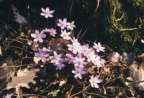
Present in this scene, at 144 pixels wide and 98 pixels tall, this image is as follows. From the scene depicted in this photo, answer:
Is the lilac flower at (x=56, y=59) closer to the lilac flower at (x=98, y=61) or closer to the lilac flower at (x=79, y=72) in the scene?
the lilac flower at (x=79, y=72)

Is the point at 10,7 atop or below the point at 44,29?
atop

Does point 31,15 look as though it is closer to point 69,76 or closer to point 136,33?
point 69,76

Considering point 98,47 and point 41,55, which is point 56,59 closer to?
point 41,55

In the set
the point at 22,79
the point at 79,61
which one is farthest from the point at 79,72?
the point at 22,79

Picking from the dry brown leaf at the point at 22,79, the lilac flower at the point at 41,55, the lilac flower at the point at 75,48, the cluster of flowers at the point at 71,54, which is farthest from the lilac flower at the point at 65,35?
the dry brown leaf at the point at 22,79

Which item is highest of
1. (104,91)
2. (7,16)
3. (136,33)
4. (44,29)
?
(7,16)

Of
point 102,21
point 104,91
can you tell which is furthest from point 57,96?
point 102,21
